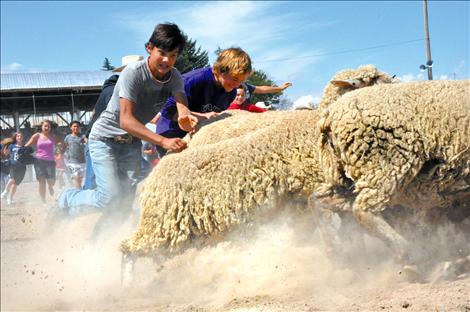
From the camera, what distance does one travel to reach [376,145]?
12.4ft

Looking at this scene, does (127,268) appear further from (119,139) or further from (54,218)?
(54,218)

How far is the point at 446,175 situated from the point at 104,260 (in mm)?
2949

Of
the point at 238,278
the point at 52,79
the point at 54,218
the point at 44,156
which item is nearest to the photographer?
the point at 238,278

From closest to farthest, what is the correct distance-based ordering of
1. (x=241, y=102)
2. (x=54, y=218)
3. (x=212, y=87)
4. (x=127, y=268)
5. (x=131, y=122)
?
(x=131, y=122)
(x=127, y=268)
(x=212, y=87)
(x=54, y=218)
(x=241, y=102)

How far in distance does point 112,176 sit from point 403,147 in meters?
2.47

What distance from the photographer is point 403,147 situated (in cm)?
373

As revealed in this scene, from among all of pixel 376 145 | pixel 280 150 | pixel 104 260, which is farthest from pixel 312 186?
pixel 104 260

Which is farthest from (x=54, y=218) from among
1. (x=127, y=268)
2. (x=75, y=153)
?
(x=75, y=153)

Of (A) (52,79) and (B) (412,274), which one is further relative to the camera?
(A) (52,79)

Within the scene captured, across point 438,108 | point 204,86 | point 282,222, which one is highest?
point 204,86

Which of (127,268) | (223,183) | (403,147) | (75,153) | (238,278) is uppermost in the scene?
(75,153)

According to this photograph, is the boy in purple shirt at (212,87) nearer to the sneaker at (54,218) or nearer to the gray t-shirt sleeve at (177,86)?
the gray t-shirt sleeve at (177,86)

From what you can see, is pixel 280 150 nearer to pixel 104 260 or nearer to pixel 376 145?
pixel 376 145

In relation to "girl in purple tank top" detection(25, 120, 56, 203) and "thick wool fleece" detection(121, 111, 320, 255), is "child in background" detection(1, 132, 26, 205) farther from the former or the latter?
"thick wool fleece" detection(121, 111, 320, 255)
